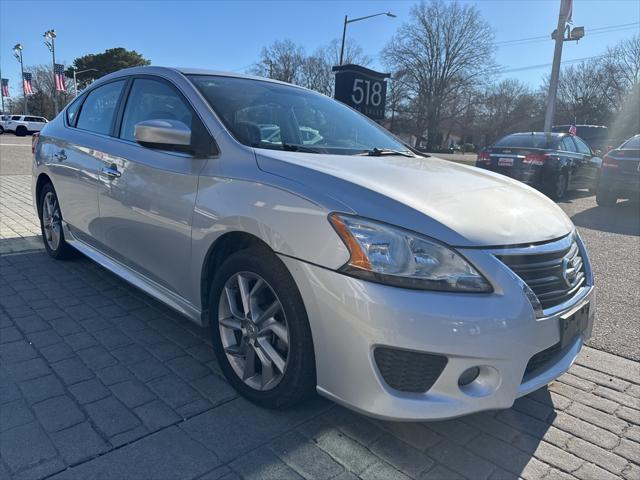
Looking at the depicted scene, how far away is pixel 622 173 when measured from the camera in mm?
8883

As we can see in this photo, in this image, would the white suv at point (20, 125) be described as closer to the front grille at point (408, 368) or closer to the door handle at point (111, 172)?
the door handle at point (111, 172)

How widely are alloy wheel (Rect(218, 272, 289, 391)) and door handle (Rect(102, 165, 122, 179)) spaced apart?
134cm

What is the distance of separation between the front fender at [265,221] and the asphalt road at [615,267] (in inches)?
97.9

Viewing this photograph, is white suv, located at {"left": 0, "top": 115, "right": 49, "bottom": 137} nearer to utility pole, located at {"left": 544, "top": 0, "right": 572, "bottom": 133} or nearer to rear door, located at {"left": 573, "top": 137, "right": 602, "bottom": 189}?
utility pole, located at {"left": 544, "top": 0, "right": 572, "bottom": 133}

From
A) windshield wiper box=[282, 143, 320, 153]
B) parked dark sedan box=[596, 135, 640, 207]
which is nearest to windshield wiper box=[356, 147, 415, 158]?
windshield wiper box=[282, 143, 320, 153]

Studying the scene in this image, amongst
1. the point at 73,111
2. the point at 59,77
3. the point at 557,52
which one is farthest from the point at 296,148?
the point at 59,77

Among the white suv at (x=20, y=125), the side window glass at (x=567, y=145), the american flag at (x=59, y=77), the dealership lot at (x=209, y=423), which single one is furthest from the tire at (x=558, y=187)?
the white suv at (x=20, y=125)

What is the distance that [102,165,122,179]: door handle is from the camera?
125 inches

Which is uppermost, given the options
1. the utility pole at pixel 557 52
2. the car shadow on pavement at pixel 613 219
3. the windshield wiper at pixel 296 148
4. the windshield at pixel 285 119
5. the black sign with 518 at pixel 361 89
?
the utility pole at pixel 557 52

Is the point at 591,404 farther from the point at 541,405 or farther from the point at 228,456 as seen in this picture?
the point at 228,456

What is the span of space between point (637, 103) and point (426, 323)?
178ft

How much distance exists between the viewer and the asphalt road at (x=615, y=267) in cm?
347

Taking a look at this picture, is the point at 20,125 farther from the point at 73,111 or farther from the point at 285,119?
the point at 285,119

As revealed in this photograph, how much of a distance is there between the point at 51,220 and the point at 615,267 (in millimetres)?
5939
